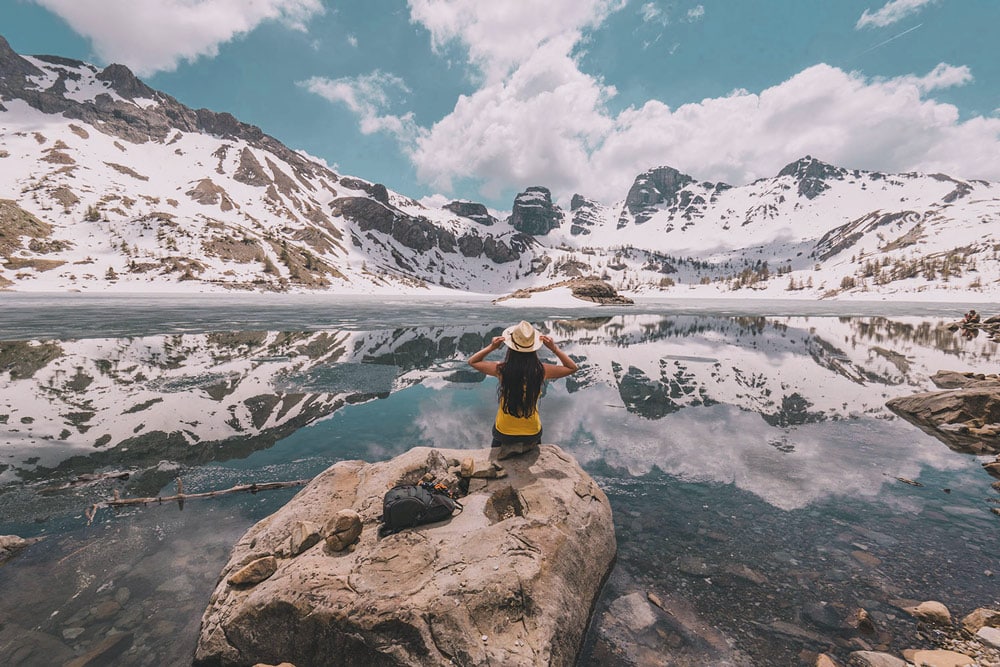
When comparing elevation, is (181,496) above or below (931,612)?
below

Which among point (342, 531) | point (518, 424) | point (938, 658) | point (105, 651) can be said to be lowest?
point (105, 651)

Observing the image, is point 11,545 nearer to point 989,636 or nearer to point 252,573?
point 252,573

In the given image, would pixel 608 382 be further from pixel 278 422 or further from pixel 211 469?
pixel 211 469

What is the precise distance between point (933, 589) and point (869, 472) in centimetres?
530

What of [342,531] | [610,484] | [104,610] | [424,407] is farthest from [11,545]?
[610,484]

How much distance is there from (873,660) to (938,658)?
0.75 m

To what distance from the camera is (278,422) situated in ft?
46.3

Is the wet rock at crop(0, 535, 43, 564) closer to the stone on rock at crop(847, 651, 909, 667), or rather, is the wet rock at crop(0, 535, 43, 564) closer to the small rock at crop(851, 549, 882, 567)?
the stone on rock at crop(847, 651, 909, 667)

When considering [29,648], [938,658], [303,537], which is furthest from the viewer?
[303,537]

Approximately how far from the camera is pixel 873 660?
5238mm

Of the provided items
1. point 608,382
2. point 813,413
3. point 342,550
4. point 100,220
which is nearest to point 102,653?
point 342,550

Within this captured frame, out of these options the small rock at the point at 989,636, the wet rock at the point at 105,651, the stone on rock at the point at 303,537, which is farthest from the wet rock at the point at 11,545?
the small rock at the point at 989,636

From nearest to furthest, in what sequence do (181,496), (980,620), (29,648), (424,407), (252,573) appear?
(29,648) < (980,620) < (252,573) < (181,496) < (424,407)

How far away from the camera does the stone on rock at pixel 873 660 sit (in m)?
5.14
